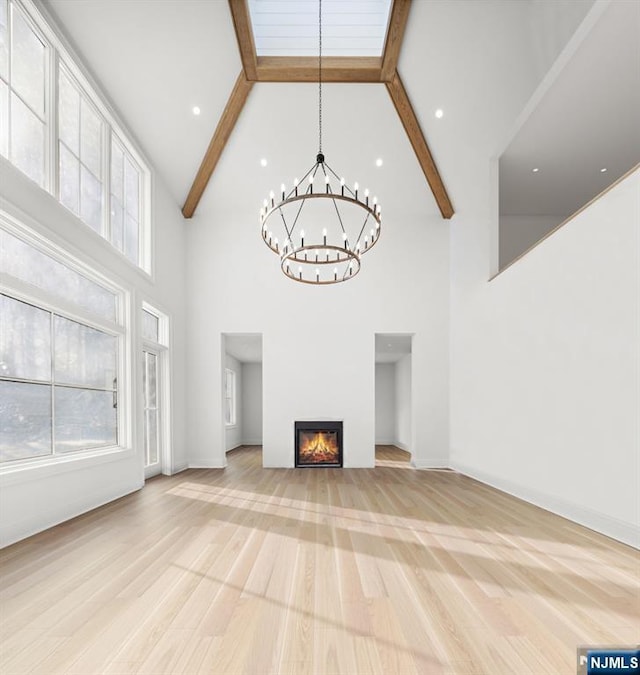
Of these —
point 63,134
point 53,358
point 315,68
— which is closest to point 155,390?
point 53,358

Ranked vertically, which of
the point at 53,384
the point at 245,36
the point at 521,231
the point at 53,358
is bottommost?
the point at 53,384

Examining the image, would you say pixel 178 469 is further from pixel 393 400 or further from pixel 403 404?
pixel 393 400

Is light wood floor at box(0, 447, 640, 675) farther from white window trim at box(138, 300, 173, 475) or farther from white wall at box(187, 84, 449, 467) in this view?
white wall at box(187, 84, 449, 467)

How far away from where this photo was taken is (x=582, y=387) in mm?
3730

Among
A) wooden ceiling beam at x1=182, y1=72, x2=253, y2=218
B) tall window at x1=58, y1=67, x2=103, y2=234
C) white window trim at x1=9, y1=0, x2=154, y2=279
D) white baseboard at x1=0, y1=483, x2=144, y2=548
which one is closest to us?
white baseboard at x1=0, y1=483, x2=144, y2=548

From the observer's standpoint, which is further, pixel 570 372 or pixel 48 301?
pixel 570 372

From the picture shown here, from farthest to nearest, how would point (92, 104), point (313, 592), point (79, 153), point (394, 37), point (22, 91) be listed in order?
point (394, 37)
point (92, 104)
point (79, 153)
point (22, 91)
point (313, 592)

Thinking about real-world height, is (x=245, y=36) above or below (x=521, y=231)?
above

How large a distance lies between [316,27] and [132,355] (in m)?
4.59

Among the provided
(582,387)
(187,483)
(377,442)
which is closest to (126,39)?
(187,483)

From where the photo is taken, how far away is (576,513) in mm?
3709

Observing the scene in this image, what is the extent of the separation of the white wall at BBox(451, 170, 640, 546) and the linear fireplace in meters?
2.22

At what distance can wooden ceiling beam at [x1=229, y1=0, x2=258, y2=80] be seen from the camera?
4.49 metres

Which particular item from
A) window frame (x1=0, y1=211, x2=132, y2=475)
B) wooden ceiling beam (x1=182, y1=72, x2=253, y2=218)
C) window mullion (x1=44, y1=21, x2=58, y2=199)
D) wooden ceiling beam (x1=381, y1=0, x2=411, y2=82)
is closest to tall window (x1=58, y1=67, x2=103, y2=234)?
window mullion (x1=44, y1=21, x2=58, y2=199)
